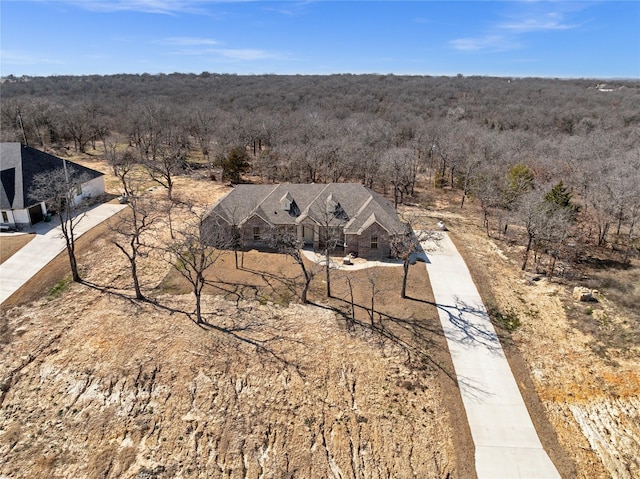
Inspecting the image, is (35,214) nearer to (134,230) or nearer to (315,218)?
(134,230)

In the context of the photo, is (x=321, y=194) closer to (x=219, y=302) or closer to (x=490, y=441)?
(x=219, y=302)

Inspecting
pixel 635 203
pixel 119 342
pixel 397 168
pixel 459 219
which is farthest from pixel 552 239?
pixel 119 342

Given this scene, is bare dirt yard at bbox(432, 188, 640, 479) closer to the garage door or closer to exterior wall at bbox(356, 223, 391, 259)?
exterior wall at bbox(356, 223, 391, 259)

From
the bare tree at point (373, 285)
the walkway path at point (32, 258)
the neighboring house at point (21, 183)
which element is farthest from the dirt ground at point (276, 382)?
the neighboring house at point (21, 183)

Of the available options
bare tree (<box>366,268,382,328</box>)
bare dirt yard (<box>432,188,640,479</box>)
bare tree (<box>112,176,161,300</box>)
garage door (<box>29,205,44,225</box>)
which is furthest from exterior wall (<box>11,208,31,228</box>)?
bare dirt yard (<box>432,188,640,479</box>)

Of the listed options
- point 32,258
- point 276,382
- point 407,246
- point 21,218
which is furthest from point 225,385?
point 21,218

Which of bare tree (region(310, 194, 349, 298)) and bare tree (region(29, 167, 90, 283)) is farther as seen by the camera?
bare tree (region(310, 194, 349, 298))
